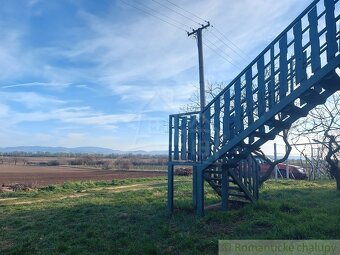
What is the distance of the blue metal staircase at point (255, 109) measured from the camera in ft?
20.9

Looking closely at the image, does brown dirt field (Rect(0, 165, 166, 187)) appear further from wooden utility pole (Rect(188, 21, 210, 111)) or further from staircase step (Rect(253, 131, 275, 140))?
staircase step (Rect(253, 131, 275, 140))

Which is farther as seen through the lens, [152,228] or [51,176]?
[51,176]

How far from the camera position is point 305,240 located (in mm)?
5598

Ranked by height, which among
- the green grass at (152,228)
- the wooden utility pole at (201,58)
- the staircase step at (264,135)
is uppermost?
the wooden utility pole at (201,58)

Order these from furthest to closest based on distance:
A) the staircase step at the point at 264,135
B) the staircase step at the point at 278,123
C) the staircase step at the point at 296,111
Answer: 1. the staircase step at the point at 264,135
2. the staircase step at the point at 278,123
3. the staircase step at the point at 296,111

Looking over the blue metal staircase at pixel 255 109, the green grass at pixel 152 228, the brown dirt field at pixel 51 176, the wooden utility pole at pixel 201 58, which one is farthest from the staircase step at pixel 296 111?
the brown dirt field at pixel 51 176

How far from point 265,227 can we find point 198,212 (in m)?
2.02

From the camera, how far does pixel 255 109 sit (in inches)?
323

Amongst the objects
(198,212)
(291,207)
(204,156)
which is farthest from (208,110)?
(291,207)

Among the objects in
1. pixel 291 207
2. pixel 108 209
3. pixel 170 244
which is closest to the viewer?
pixel 170 244

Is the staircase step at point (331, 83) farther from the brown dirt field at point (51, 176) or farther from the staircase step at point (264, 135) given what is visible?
the brown dirt field at point (51, 176)

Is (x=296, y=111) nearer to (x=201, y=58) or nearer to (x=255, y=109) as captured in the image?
(x=255, y=109)

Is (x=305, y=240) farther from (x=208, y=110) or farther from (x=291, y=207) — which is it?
(x=208, y=110)

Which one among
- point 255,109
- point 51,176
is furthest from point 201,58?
point 51,176
